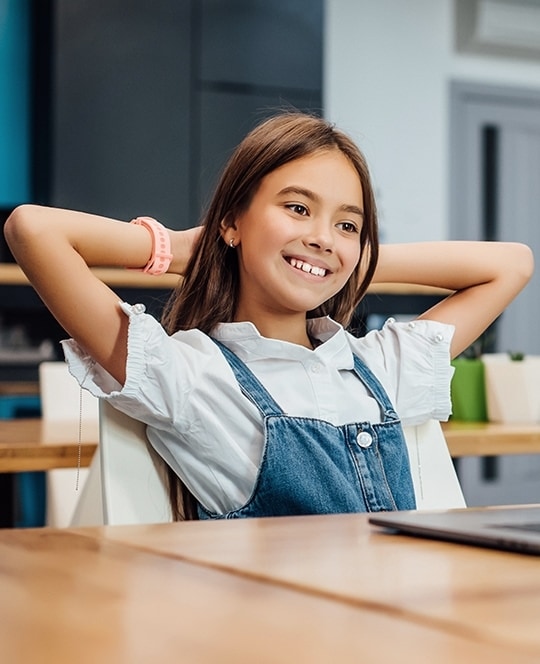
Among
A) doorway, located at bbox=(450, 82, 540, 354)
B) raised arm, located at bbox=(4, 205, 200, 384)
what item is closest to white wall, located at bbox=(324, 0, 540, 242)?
doorway, located at bbox=(450, 82, 540, 354)

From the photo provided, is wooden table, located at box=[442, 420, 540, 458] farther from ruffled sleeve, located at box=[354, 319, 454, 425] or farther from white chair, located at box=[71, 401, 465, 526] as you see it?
white chair, located at box=[71, 401, 465, 526]

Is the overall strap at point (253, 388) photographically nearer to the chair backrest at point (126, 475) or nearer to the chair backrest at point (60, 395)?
the chair backrest at point (126, 475)

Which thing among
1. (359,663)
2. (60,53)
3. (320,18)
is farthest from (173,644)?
(320,18)

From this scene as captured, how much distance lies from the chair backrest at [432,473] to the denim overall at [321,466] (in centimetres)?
6

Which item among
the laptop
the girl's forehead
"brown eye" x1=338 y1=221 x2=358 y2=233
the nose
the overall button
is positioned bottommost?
the overall button

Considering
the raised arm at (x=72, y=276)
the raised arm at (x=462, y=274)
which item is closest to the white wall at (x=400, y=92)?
the raised arm at (x=462, y=274)

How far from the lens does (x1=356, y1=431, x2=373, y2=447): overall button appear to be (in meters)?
1.36

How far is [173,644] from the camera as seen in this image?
471 mm

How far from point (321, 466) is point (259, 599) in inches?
29.6

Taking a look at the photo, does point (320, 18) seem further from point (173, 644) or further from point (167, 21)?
point (173, 644)

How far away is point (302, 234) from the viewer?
4.76 feet

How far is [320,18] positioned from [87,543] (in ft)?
15.7

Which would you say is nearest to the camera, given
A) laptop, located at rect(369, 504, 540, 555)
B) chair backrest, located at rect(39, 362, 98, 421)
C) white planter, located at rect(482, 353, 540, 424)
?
laptop, located at rect(369, 504, 540, 555)

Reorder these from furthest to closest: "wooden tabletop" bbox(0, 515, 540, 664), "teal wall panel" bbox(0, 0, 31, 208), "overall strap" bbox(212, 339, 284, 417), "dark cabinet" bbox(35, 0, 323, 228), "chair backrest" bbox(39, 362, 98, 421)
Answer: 1. "teal wall panel" bbox(0, 0, 31, 208)
2. "dark cabinet" bbox(35, 0, 323, 228)
3. "chair backrest" bbox(39, 362, 98, 421)
4. "overall strap" bbox(212, 339, 284, 417)
5. "wooden tabletop" bbox(0, 515, 540, 664)
